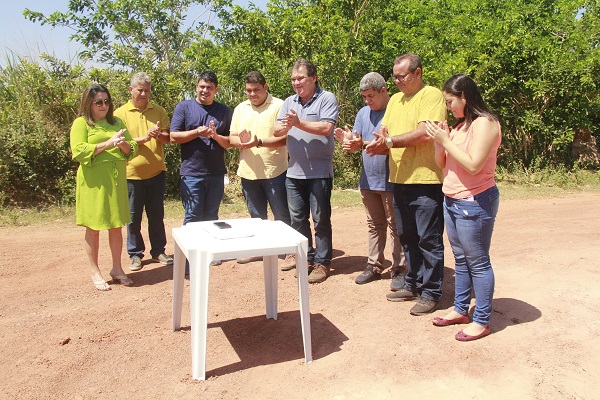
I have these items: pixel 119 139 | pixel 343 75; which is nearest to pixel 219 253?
pixel 119 139

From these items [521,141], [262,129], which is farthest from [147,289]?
[521,141]

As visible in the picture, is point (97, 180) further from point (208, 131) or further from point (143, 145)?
point (208, 131)

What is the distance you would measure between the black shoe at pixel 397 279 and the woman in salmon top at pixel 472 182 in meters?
1.04

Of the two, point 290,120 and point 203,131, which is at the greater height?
point 290,120

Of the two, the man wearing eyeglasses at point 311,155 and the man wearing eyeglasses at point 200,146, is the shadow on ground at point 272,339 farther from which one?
the man wearing eyeglasses at point 200,146

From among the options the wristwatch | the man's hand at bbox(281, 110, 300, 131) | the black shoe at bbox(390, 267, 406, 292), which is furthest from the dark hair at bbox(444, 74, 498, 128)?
the black shoe at bbox(390, 267, 406, 292)

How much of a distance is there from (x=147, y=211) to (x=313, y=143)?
2.05 metres

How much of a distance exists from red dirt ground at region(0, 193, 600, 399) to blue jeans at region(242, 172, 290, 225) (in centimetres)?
58

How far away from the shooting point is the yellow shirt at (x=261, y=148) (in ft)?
19.2

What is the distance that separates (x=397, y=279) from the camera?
5219 mm

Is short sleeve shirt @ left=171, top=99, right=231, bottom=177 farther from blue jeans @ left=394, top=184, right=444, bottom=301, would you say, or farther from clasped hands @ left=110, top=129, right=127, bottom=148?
blue jeans @ left=394, top=184, right=444, bottom=301

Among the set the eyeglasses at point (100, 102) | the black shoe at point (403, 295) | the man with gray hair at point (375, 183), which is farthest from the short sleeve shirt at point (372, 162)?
the eyeglasses at point (100, 102)

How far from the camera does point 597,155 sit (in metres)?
12.9

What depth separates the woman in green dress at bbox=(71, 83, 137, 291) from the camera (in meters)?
5.30
